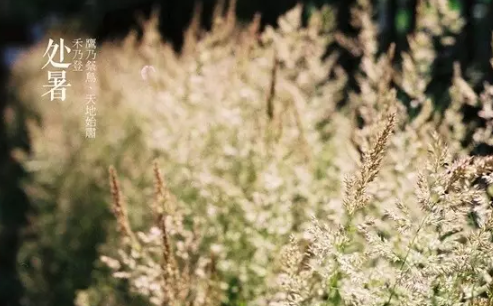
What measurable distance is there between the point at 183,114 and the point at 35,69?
16.4ft

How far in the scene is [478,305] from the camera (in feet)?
4.51

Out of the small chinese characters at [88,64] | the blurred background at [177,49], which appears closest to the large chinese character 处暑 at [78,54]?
the small chinese characters at [88,64]

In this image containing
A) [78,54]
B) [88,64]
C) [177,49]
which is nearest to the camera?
[88,64]

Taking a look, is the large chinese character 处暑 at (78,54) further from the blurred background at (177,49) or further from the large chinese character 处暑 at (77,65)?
the blurred background at (177,49)

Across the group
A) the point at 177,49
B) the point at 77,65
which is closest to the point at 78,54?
the point at 77,65

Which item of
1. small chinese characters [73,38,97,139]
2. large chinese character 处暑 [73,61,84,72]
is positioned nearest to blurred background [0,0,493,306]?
small chinese characters [73,38,97,139]

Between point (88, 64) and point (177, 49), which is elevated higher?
point (177, 49)

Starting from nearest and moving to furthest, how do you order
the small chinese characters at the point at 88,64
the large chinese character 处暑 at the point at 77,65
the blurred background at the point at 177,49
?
the blurred background at the point at 177,49, the small chinese characters at the point at 88,64, the large chinese character 处暑 at the point at 77,65

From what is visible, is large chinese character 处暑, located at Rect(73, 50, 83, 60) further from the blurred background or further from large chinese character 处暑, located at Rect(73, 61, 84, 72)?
the blurred background

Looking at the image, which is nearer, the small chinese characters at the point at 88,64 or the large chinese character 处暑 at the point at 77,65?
the small chinese characters at the point at 88,64

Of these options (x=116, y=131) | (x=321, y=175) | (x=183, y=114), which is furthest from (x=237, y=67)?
(x=116, y=131)

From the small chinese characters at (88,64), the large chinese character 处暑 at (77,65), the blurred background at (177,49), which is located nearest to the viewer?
the blurred background at (177,49)

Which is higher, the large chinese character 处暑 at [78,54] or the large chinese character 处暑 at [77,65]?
the large chinese character 处暑 at [78,54]

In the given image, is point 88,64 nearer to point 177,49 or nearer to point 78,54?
point 78,54
